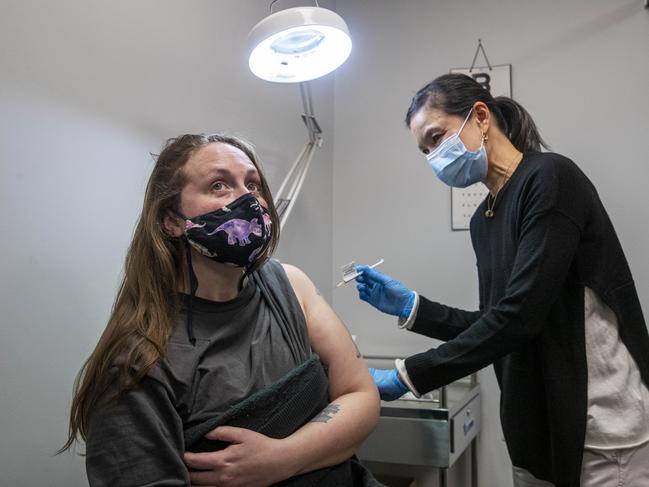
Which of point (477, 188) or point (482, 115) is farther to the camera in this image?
point (477, 188)

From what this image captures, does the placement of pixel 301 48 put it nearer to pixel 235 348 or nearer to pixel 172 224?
pixel 172 224

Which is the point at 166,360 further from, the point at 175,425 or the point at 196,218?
the point at 196,218

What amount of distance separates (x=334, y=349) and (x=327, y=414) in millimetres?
150

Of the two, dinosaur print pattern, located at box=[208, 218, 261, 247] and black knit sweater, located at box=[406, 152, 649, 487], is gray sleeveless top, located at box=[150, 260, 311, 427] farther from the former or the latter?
black knit sweater, located at box=[406, 152, 649, 487]

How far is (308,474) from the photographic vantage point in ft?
3.01

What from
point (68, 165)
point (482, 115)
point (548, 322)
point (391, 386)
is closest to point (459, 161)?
point (482, 115)

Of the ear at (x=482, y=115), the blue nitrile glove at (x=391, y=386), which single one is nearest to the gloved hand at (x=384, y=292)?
the blue nitrile glove at (x=391, y=386)

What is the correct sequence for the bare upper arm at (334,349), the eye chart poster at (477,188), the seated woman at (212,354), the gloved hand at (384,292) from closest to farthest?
the seated woman at (212,354), the bare upper arm at (334,349), the gloved hand at (384,292), the eye chart poster at (477,188)

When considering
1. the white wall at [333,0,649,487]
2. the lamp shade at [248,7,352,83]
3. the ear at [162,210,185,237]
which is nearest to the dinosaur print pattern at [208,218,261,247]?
the ear at [162,210,185,237]

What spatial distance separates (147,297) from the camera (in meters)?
0.98

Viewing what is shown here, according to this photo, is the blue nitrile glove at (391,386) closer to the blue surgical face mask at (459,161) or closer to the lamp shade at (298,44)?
the blue surgical face mask at (459,161)

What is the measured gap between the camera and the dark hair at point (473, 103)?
54.3 inches

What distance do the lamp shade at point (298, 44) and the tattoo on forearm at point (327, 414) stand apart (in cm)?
Answer: 89

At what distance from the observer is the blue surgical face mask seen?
53.3 inches
